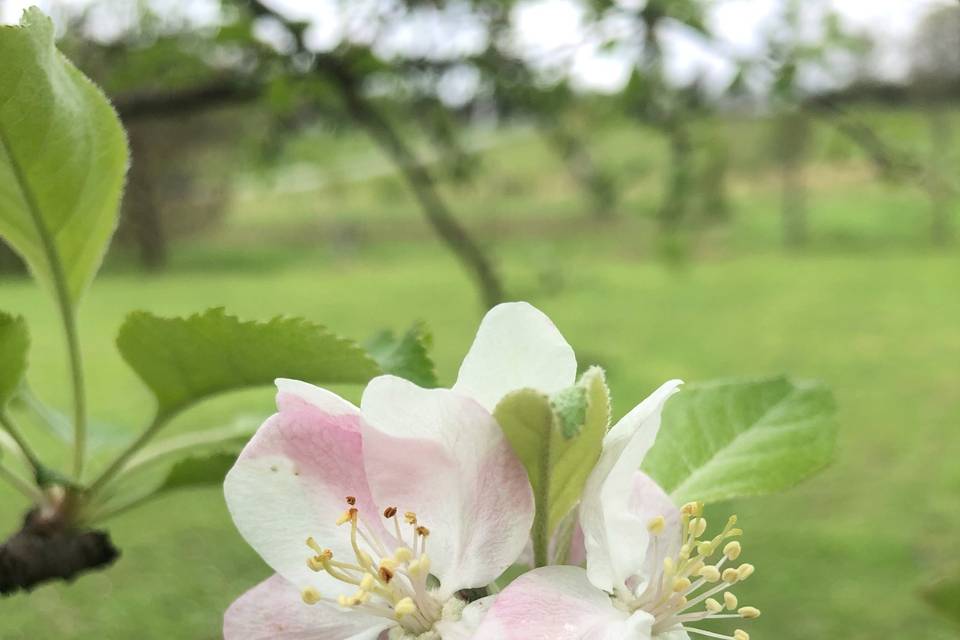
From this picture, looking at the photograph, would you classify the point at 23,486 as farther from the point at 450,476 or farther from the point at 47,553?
the point at 450,476

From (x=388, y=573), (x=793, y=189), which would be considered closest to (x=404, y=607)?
(x=388, y=573)

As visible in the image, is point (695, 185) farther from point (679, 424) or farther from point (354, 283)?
point (354, 283)

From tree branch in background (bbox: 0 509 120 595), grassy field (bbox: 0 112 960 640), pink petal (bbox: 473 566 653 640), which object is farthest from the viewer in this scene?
grassy field (bbox: 0 112 960 640)

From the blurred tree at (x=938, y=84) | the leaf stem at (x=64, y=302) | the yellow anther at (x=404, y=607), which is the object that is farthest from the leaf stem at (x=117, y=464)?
the blurred tree at (x=938, y=84)

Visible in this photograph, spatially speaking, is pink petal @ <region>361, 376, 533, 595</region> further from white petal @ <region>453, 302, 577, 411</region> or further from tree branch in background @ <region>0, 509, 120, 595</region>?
tree branch in background @ <region>0, 509, 120, 595</region>

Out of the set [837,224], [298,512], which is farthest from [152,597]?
[837,224]

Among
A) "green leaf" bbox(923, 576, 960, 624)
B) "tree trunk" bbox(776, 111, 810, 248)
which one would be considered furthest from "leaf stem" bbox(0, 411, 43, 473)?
"tree trunk" bbox(776, 111, 810, 248)
